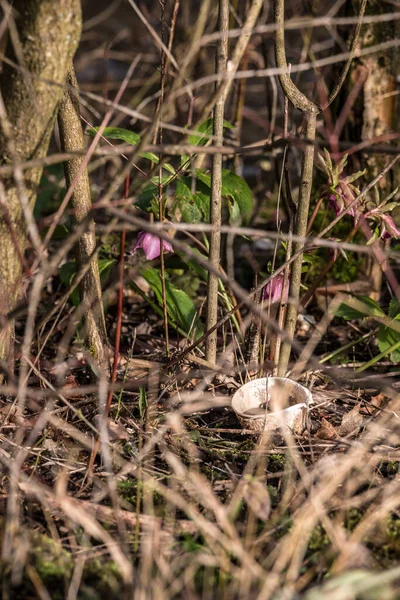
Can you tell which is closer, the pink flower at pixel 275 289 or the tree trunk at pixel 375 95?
the pink flower at pixel 275 289

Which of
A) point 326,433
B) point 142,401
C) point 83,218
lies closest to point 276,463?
point 326,433

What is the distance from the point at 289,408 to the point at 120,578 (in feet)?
2.36

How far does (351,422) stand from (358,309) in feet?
1.16

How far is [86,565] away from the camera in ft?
4.90

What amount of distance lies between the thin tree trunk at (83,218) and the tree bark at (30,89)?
10.9 inches

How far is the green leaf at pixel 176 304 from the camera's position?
237 centimetres

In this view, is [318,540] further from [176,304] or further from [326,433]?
[176,304]

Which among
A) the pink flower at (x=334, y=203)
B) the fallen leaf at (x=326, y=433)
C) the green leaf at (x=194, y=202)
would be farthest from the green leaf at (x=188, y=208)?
the fallen leaf at (x=326, y=433)

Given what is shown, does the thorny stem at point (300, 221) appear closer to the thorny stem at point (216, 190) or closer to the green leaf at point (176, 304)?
the thorny stem at point (216, 190)

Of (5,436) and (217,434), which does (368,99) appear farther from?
(5,436)

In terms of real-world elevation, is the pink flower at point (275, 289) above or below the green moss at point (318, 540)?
above

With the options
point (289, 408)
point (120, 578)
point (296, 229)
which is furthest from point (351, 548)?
point (296, 229)

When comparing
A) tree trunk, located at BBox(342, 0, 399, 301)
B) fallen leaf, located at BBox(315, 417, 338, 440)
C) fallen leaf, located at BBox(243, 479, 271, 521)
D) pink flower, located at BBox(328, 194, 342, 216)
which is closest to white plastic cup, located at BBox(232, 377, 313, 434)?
fallen leaf, located at BBox(315, 417, 338, 440)

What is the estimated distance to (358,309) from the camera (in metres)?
2.22
